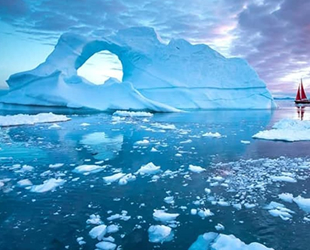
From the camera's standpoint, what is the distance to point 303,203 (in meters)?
2.74

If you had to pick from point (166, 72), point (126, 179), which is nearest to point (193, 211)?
point (126, 179)

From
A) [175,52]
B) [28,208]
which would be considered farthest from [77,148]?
[175,52]

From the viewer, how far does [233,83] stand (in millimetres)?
27531

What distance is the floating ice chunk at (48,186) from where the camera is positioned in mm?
3175

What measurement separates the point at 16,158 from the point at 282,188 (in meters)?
4.47

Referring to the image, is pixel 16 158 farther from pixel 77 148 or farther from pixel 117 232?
pixel 117 232

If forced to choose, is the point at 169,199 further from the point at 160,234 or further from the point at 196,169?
the point at 196,169

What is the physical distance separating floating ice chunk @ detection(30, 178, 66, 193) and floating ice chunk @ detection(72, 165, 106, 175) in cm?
51

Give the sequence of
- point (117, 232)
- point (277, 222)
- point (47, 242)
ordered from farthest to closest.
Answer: point (277, 222) → point (117, 232) → point (47, 242)

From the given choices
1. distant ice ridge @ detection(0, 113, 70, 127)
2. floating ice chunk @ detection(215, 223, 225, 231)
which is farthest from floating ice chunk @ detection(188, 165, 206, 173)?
distant ice ridge @ detection(0, 113, 70, 127)

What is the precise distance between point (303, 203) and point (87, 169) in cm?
291

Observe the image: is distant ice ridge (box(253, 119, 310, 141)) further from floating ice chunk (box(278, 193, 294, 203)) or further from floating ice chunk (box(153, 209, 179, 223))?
floating ice chunk (box(153, 209, 179, 223))

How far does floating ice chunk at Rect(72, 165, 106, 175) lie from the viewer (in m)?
3.99

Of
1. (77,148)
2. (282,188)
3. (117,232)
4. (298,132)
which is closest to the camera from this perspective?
(117,232)
